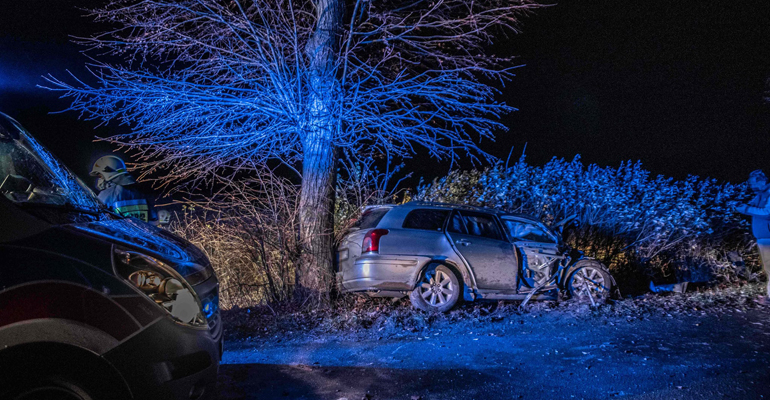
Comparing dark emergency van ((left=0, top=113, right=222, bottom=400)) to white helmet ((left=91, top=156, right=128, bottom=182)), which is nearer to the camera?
Result: dark emergency van ((left=0, top=113, right=222, bottom=400))

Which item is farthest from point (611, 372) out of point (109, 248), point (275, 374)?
point (109, 248)

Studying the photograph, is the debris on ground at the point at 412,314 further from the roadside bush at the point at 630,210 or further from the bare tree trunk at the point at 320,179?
the roadside bush at the point at 630,210

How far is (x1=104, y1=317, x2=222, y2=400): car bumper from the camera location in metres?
2.27

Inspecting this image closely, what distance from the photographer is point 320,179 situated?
273 inches

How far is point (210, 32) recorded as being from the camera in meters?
7.03

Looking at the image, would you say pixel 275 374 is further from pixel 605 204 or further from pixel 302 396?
pixel 605 204

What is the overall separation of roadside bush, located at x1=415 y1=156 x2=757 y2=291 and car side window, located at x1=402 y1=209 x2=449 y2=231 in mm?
2775

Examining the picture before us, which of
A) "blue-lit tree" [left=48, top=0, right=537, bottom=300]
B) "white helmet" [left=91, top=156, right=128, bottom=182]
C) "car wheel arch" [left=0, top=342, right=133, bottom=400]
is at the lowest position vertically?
"car wheel arch" [left=0, top=342, right=133, bottom=400]

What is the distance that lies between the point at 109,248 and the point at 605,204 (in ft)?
31.8

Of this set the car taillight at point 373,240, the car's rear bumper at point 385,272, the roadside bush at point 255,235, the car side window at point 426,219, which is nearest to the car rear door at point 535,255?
the car side window at point 426,219

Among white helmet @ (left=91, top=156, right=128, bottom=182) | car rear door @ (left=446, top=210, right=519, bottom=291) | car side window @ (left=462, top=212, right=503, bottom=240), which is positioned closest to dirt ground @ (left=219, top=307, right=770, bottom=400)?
car rear door @ (left=446, top=210, right=519, bottom=291)

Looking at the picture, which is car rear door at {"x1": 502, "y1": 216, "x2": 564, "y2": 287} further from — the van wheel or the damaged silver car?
the van wheel

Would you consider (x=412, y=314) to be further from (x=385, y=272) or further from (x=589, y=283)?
(x=589, y=283)

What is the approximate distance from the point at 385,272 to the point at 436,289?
2.68ft
